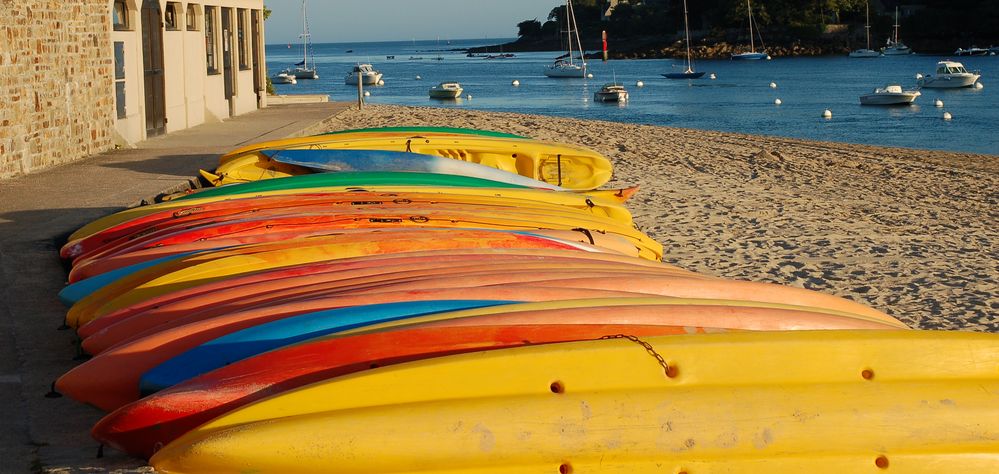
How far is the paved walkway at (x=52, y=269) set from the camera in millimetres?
4383

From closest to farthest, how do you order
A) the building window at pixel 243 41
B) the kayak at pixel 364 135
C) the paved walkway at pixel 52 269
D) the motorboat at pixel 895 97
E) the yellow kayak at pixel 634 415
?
1. the yellow kayak at pixel 634 415
2. the paved walkway at pixel 52 269
3. the kayak at pixel 364 135
4. the building window at pixel 243 41
5. the motorboat at pixel 895 97

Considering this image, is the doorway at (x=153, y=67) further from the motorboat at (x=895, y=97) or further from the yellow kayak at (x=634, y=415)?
the motorboat at (x=895, y=97)

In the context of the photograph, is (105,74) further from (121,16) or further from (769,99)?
(769,99)

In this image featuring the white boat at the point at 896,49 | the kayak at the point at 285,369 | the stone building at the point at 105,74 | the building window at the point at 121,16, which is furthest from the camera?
the white boat at the point at 896,49

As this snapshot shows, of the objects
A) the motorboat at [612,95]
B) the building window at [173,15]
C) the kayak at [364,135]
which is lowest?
the kayak at [364,135]

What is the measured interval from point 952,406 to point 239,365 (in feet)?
8.62

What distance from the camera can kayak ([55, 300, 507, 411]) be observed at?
455 centimetres

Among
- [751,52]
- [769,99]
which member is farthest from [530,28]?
[769,99]

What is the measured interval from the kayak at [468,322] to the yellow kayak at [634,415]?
0.35 meters

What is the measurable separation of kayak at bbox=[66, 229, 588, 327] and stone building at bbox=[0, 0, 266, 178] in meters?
5.70

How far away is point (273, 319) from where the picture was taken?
470 cm

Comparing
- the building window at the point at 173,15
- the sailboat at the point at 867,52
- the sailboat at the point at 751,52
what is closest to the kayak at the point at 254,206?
the building window at the point at 173,15

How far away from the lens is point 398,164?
32.6 feet

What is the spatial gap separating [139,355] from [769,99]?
54.7 m
